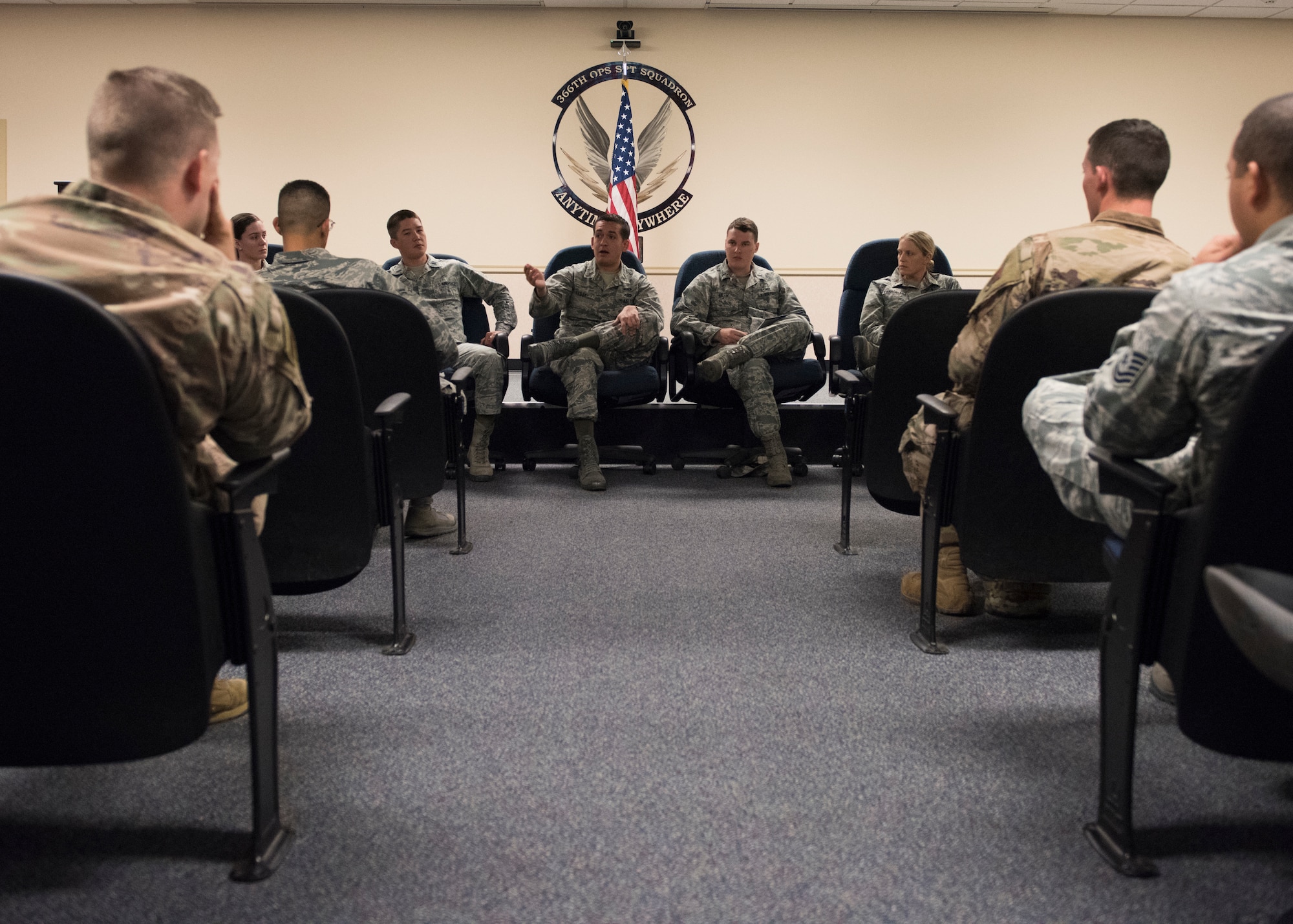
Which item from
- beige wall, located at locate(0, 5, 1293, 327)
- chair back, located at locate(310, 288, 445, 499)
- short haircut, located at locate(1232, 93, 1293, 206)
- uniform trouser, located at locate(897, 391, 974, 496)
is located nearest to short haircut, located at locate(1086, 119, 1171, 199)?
uniform trouser, located at locate(897, 391, 974, 496)

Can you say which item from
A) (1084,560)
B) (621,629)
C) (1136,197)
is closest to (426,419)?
(621,629)

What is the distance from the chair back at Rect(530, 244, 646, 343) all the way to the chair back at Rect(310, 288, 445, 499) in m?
1.90

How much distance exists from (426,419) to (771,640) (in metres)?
0.98

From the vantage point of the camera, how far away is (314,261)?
2580 millimetres

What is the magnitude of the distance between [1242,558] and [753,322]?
10.8ft

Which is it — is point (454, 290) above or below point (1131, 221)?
below

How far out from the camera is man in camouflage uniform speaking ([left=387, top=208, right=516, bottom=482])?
3770mm

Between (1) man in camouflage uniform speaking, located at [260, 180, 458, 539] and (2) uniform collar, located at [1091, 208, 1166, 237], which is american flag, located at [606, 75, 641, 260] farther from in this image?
(2) uniform collar, located at [1091, 208, 1166, 237]

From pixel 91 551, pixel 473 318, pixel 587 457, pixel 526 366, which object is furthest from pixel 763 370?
pixel 91 551

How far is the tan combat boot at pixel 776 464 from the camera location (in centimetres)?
368

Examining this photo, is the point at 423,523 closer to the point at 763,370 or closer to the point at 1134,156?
the point at 763,370

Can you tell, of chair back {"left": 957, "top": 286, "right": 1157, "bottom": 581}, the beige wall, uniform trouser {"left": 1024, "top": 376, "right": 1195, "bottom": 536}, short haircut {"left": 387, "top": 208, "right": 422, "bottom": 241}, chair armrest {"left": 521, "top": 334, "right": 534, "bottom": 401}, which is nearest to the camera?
uniform trouser {"left": 1024, "top": 376, "right": 1195, "bottom": 536}

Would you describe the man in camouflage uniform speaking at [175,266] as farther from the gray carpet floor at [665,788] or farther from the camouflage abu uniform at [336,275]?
the camouflage abu uniform at [336,275]

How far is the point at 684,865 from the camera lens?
122 cm
